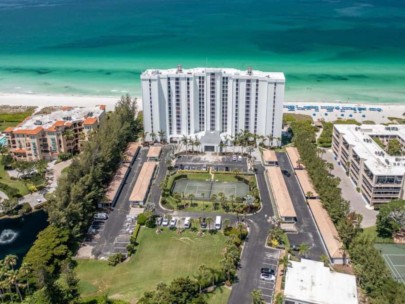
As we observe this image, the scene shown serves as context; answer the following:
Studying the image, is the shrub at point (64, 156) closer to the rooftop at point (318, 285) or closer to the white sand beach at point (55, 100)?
the white sand beach at point (55, 100)

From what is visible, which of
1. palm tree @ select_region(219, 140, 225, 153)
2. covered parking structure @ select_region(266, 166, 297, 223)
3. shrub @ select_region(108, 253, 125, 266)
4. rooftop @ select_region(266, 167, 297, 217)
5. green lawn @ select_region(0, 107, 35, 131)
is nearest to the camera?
shrub @ select_region(108, 253, 125, 266)

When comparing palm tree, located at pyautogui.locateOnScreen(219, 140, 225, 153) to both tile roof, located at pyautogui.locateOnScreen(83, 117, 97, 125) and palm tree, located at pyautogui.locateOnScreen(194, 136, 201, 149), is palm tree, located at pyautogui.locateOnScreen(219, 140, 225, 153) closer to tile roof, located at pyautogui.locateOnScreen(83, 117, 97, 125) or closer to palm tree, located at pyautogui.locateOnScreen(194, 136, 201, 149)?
palm tree, located at pyautogui.locateOnScreen(194, 136, 201, 149)

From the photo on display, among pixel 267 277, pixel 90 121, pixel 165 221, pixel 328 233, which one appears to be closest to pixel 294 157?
A: pixel 328 233

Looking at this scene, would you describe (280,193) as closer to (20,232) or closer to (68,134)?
(20,232)

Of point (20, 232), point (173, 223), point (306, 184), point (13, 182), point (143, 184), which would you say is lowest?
point (20, 232)

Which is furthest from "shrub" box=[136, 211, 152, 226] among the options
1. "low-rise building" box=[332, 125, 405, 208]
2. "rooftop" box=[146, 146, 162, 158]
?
"low-rise building" box=[332, 125, 405, 208]

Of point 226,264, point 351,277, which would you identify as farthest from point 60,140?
point 351,277

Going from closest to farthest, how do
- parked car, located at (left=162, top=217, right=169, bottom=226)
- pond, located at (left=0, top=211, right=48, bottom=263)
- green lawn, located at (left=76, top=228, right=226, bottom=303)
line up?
green lawn, located at (left=76, top=228, right=226, bottom=303) → pond, located at (left=0, top=211, right=48, bottom=263) → parked car, located at (left=162, top=217, right=169, bottom=226)
